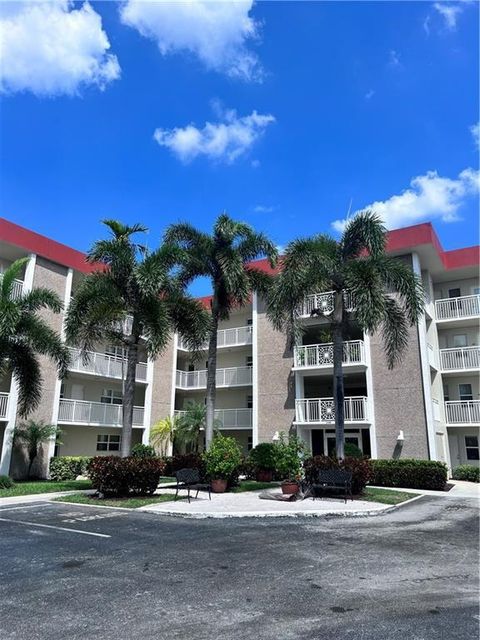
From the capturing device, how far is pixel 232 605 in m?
5.36

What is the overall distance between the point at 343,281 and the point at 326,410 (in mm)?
9305

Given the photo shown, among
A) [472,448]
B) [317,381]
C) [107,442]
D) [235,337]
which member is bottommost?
[472,448]

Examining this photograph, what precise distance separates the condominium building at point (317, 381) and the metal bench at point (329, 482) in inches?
297

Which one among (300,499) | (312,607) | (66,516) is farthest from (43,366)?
(312,607)

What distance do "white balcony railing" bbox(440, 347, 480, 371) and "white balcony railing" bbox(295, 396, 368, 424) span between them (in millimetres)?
5546

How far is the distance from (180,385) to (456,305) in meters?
17.3

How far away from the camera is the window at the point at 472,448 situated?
2442cm

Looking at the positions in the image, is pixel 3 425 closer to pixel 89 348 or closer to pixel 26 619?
pixel 89 348

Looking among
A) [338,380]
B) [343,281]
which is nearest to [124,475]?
[338,380]

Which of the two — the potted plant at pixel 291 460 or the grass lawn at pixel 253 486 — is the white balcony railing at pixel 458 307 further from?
the potted plant at pixel 291 460

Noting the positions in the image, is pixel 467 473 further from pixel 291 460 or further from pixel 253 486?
pixel 291 460

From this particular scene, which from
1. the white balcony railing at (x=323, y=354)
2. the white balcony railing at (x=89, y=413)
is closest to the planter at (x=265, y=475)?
the white balcony railing at (x=323, y=354)

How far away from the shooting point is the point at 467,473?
23.0 metres

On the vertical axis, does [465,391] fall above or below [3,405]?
above
